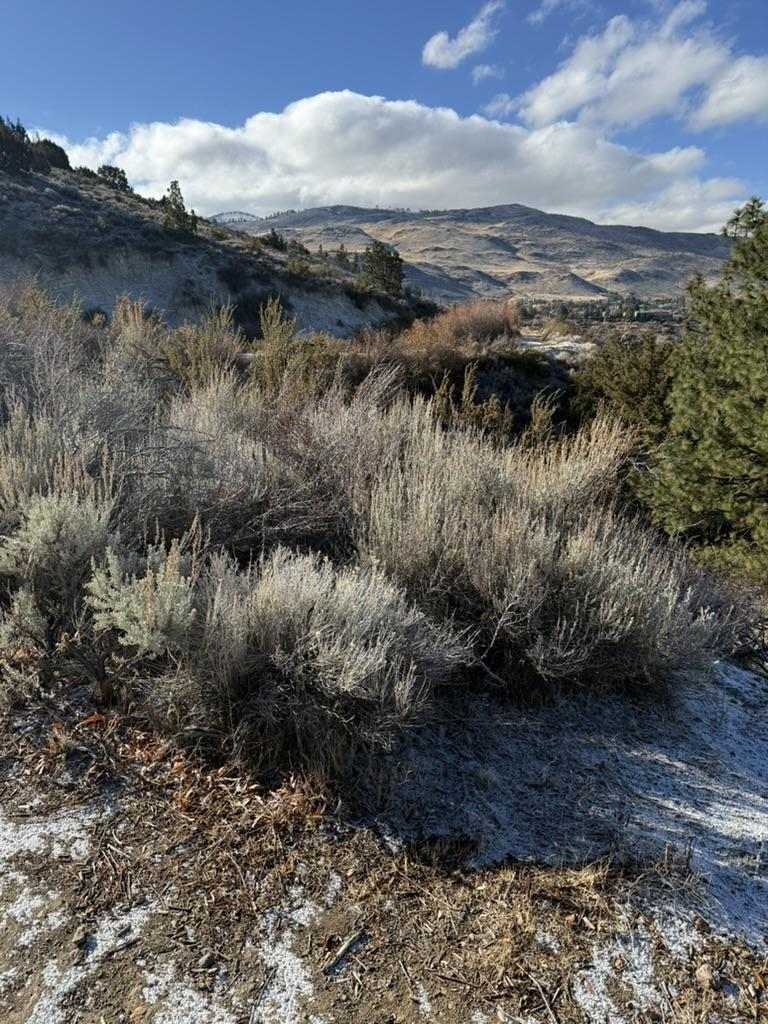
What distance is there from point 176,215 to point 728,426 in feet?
87.4

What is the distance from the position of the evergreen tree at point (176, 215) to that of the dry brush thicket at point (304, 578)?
24390 mm

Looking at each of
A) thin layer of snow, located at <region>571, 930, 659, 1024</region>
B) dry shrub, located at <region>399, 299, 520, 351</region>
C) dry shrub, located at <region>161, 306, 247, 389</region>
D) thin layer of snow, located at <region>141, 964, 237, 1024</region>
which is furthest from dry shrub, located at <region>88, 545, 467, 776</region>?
dry shrub, located at <region>399, 299, 520, 351</region>

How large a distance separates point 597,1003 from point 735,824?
1.06 metres

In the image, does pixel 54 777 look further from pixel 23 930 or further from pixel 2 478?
pixel 2 478

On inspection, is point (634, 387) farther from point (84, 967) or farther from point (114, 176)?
point (114, 176)

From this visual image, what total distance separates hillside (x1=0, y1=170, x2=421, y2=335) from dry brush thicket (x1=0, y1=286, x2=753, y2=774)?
59.0 ft

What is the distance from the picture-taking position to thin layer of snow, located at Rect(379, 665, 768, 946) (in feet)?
7.12

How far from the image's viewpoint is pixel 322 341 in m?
10.7

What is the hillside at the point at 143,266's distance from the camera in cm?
2123

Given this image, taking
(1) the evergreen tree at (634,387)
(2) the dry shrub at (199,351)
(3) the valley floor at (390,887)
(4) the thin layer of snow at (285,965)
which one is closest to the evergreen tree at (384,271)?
(1) the evergreen tree at (634,387)

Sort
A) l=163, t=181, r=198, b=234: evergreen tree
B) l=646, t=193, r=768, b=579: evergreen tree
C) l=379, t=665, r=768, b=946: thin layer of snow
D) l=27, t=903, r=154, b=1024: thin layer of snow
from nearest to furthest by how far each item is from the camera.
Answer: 1. l=27, t=903, r=154, b=1024: thin layer of snow
2. l=379, t=665, r=768, b=946: thin layer of snow
3. l=646, t=193, r=768, b=579: evergreen tree
4. l=163, t=181, r=198, b=234: evergreen tree

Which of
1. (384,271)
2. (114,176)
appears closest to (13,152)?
(114,176)

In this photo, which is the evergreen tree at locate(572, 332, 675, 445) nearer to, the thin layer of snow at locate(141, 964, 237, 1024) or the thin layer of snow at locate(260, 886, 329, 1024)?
the thin layer of snow at locate(260, 886, 329, 1024)

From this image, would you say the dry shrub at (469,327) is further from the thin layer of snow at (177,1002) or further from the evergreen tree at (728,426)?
the thin layer of snow at (177,1002)
